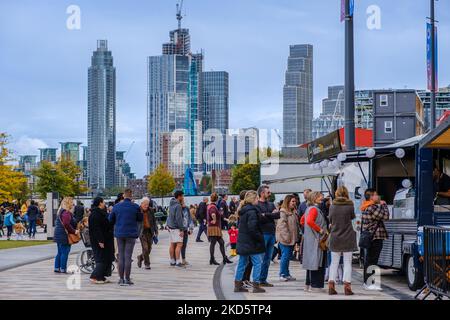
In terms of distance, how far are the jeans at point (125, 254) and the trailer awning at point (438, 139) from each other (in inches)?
220

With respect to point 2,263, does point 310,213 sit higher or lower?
higher

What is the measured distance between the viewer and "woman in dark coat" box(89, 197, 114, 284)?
642 inches

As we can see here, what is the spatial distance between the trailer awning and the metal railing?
2.18 metres

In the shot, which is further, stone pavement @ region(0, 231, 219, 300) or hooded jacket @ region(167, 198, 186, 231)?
hooded jacket @ region(167, 198, 186, 231)

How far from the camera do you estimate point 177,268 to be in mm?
20344

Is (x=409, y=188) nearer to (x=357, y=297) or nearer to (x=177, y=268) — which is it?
(x=357, y=297)

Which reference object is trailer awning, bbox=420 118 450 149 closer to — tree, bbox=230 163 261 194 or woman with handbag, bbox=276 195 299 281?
woman with handbag, bbox=276 195 299 281

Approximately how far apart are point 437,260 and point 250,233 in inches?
125

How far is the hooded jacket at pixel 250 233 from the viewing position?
14.2 m

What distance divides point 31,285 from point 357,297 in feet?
19.6

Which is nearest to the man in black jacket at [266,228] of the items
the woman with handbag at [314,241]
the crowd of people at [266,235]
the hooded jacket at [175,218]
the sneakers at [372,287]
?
the crowd of people at [266,235]

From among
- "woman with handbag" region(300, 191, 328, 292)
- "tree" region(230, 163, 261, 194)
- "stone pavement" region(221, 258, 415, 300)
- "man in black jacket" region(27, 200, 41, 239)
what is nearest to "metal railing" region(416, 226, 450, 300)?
"stone pavement" region(221, 258, 415, 300)
